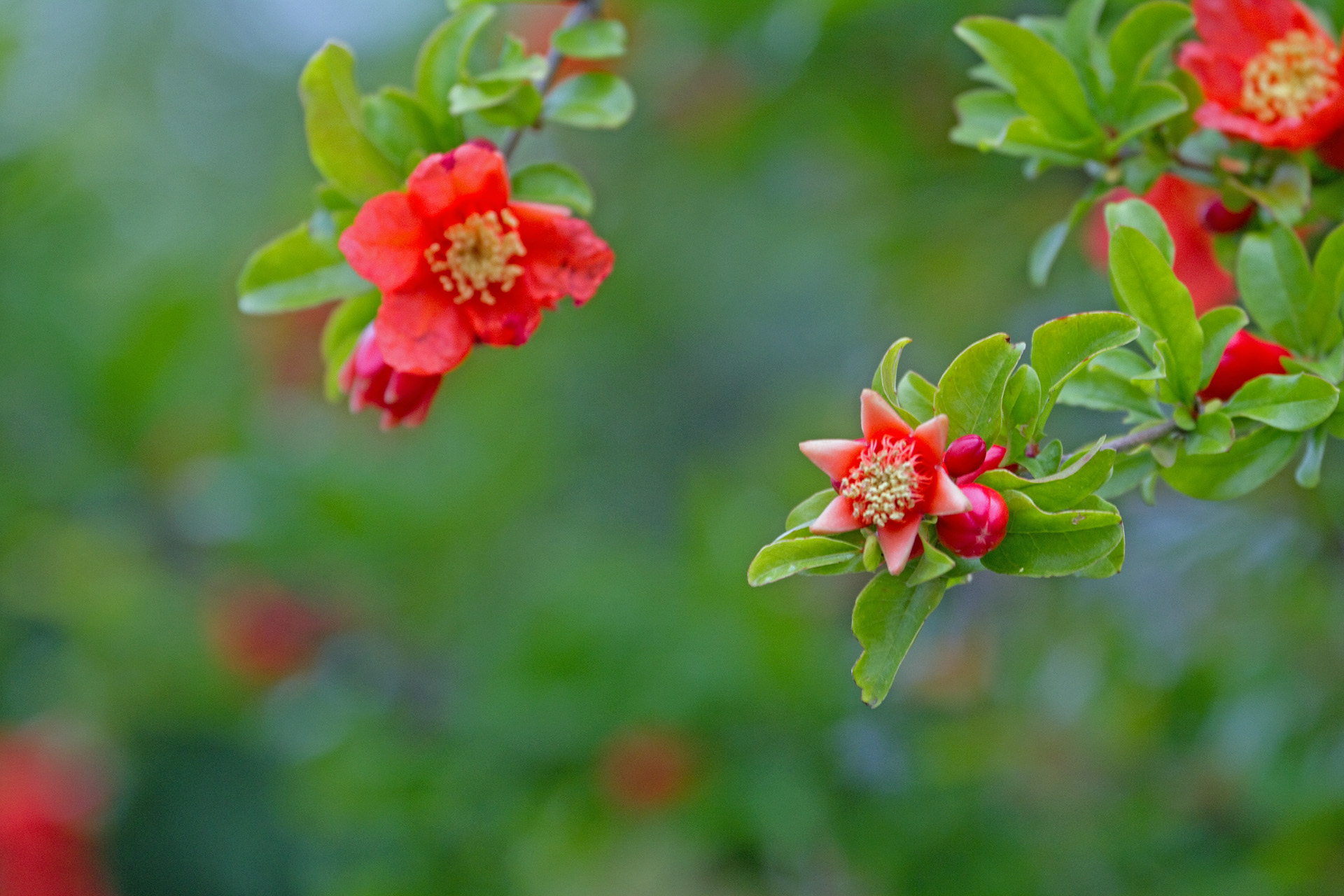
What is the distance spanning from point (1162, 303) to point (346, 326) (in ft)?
1.90

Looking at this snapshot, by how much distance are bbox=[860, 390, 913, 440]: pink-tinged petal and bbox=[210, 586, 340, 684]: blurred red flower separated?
7.55 ft

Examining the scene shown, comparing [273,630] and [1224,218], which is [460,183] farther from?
[273,630]

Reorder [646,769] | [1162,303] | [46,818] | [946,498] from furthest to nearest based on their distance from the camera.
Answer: [46,818] < [646,769] < [1162,303] < [946,498]

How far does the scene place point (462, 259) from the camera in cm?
76

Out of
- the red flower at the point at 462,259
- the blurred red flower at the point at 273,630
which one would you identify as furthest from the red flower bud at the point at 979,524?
the blurred red flower at the point at 273,630

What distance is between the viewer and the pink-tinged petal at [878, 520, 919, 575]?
58cm

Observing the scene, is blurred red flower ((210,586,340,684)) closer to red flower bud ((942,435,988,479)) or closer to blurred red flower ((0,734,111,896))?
blurred red flower ((0,734,111,896))

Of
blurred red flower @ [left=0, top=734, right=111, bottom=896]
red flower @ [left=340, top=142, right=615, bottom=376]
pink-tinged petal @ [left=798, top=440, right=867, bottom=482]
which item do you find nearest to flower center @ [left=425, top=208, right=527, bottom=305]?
red flower @ [left=340, top=142, right=615, bottom=376]

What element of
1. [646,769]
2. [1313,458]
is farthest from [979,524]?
[646,769]

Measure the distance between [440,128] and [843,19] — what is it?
26.9 inches

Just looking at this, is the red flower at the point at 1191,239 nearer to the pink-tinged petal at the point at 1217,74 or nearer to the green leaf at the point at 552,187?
the pink-tinged petal at the point at 1217,74

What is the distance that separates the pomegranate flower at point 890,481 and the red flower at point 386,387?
0.30 m

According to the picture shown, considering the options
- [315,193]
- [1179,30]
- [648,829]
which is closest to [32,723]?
[648,829]

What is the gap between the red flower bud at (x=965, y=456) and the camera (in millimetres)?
614
